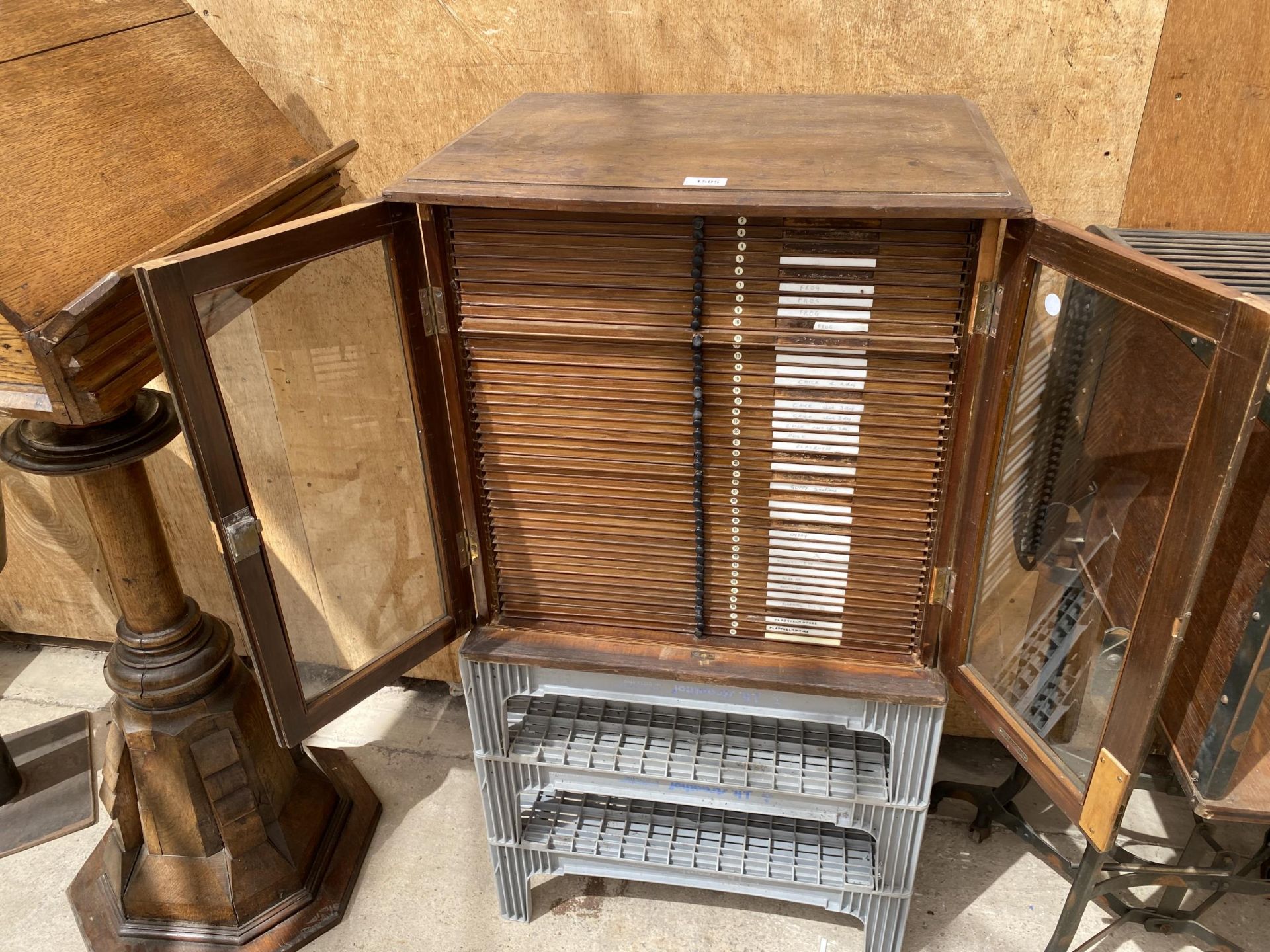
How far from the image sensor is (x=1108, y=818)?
153 centimetres

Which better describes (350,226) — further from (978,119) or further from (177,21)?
(978,119)

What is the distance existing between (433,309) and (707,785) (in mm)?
1178

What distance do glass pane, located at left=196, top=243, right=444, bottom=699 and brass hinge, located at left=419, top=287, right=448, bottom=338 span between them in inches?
2.5

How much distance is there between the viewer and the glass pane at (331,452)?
66.4 inches

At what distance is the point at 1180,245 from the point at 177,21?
7.18 ft

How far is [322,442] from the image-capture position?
199 centimetres

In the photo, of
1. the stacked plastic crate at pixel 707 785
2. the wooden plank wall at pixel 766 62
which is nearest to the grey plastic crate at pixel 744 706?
the stacked plastic crate at pixel 707 785

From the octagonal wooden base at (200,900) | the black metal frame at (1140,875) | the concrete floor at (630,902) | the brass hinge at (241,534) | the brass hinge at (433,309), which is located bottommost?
the concrete floor at (630,902)

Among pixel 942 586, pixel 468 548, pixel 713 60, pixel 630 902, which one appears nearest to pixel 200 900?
Result: pixel 630 902

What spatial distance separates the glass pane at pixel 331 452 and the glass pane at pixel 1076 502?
45.6 inches

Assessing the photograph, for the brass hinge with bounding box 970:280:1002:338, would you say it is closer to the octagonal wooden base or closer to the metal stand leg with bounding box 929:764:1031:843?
the metal stand leg with bounding box 929:764:1031:843

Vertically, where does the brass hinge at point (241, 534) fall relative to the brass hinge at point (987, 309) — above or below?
below

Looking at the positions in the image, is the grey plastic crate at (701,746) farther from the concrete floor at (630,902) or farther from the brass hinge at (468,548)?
the concrete floor at (630,902)

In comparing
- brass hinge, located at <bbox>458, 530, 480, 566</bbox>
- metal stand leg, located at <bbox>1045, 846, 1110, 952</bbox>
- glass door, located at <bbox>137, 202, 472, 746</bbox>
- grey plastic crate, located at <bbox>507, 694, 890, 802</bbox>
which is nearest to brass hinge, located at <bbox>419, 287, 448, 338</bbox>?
glass door, located at <bbox>137, 202, 472, 746</bbox>
